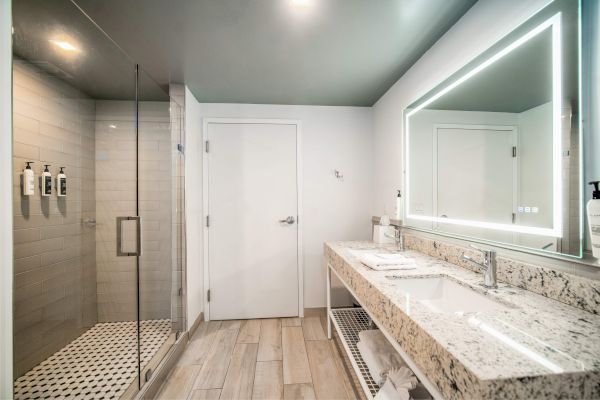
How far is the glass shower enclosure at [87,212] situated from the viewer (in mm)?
990

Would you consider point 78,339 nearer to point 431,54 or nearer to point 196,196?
point 196,196

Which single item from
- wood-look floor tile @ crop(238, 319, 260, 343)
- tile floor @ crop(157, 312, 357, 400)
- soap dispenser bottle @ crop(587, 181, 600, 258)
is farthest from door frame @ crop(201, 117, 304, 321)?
soap dispenser bottle @ crop(587, 181, 600, 258)

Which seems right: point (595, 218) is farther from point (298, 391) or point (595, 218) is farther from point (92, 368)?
point (92, 368)

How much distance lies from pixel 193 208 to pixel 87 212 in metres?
0.88

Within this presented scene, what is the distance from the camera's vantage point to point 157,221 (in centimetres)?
185

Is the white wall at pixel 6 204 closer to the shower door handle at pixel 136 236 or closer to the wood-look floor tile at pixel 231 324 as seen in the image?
the shower door handle at pixel 136 236

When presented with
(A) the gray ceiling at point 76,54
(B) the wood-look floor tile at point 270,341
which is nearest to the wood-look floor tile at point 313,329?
(B) the wood-look floor tile at point 270,341

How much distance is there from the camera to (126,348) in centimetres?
152

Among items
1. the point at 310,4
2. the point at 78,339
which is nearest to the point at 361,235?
the point at 310,4

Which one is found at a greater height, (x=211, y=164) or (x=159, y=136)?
(x=159, y=136)

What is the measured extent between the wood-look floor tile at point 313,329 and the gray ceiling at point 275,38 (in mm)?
2229

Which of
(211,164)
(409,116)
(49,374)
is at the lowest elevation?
(49,374)

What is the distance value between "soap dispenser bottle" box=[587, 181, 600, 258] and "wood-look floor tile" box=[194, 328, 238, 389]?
A: 1.97 meters

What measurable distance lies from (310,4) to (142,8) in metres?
0.87
